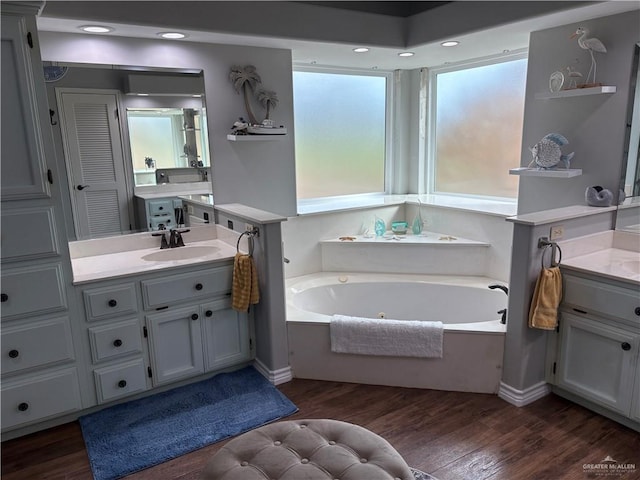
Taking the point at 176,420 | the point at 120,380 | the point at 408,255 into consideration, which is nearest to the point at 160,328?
the point at 120,380

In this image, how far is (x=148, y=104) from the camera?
9.71 ft

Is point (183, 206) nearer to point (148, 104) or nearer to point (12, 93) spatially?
point (148, 104)

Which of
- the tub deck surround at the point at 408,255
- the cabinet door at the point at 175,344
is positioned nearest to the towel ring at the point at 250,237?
the cabinet door at the point at 175,344

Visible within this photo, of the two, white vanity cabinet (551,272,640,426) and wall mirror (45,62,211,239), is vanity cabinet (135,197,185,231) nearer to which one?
wall mirror (45,62,211,239)

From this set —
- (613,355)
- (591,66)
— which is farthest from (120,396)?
(591,66)

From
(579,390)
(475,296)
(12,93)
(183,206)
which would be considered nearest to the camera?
(12,93)

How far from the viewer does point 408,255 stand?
3.80 meters

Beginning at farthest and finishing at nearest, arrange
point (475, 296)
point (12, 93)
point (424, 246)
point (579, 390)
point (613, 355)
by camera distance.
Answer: point (424, 246), point (475, 296), point (579, 390), point (613, 355), point (12, 93)

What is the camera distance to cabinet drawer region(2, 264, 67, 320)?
2232 mm

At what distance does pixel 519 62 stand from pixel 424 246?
1601 millimetres

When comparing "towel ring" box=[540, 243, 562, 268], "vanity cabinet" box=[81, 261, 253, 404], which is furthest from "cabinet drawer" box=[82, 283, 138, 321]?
"towel ring" box=[540, 243, 562, 268]

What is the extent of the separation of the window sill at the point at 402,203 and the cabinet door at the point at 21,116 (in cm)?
196

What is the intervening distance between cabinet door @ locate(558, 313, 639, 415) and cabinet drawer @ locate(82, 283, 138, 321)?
2414mm

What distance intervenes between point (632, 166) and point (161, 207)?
9.67 feet
